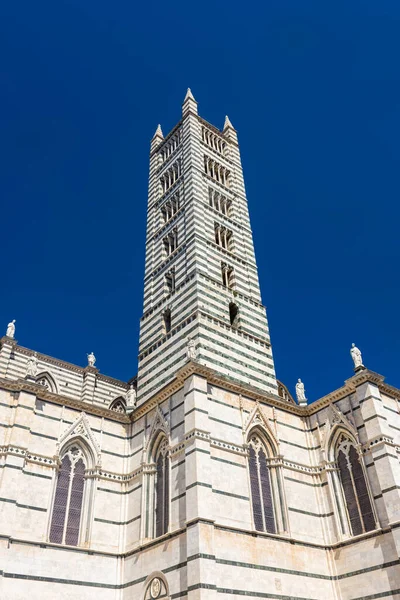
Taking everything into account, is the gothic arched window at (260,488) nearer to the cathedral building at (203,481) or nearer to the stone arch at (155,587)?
the cathedral building at (203,481)

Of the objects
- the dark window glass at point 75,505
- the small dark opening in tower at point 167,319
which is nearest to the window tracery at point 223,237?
the small dark opening in tower at point 167,319

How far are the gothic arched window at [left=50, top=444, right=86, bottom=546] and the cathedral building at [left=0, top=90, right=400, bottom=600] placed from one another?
0.15 feet

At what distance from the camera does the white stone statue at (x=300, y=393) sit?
24.2 m

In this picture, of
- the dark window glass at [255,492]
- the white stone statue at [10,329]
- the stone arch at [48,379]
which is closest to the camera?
the dark window glass at [255,492]

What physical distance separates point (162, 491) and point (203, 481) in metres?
2.91

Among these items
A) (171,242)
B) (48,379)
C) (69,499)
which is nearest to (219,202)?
(171,242)

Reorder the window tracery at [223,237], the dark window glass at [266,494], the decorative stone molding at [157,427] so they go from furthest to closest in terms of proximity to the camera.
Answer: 1. the window tracery at [223,237]
2. the decorative stone molding at [157,427]
3. the dark window glass at [266,494]

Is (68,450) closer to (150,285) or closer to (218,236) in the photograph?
(150,285)

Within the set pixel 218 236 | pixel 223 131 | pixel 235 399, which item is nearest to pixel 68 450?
pixel 235 399

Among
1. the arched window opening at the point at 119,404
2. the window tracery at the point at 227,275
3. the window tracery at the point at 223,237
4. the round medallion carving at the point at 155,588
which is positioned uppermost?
the window tracery at the point at 223,237

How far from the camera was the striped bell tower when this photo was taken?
24.6m

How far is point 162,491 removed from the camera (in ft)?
66.6

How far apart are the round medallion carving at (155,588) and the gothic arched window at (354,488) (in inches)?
293

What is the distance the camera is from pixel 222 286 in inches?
1053
